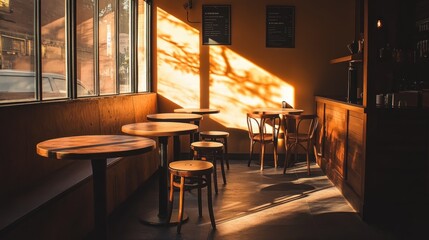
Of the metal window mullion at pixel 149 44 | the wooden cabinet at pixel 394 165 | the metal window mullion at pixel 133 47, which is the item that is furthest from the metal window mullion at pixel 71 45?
the metal window mullion at pixel 149 44

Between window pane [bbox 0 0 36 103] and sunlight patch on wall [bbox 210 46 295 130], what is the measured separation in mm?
4102

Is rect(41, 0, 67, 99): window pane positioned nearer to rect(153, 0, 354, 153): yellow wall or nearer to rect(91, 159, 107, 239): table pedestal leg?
rect(91, 159, 107, 239): table pedestal leg

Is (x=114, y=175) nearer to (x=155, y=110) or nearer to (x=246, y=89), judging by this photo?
(x=155, y=110)

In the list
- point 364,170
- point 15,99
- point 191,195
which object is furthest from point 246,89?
point 15,99

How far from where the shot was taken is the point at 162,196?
153 inches

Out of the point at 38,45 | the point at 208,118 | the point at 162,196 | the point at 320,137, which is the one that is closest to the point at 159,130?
the point at 162,196

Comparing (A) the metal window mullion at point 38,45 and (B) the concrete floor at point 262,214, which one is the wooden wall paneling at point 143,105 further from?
(A) the metal window mullion at point 38,45

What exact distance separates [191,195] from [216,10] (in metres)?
3.40

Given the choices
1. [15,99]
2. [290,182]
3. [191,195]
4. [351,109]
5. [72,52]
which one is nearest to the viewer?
[15,99]

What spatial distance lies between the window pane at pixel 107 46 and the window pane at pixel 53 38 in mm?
982

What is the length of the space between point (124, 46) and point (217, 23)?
1790 millimetres

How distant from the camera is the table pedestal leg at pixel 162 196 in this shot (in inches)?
147

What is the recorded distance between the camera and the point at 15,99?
289 centimetres

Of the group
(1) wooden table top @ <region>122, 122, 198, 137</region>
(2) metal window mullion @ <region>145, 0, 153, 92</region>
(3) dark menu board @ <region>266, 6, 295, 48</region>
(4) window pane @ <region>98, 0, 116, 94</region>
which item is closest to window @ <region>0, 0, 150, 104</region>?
(4) window pane @ <region>98, 0, 116, 94</region>
